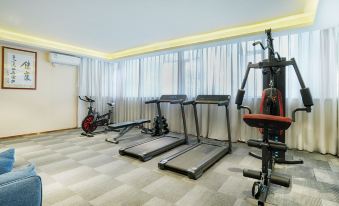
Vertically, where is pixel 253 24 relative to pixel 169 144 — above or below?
above

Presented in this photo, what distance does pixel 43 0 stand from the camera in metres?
2.94

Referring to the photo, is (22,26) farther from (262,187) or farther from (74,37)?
(262,187)

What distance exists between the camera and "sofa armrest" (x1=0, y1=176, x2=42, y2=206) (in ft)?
2.46

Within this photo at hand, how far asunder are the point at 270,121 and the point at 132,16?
304 cm

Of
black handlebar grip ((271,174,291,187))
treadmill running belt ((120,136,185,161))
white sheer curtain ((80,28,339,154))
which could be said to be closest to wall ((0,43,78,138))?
white sheer curtain ((80,28,339,154))

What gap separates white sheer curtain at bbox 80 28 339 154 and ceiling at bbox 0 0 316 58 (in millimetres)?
764

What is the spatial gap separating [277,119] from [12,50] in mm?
6157

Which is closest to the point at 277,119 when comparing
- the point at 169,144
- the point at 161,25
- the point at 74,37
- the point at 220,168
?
the point at 220,168

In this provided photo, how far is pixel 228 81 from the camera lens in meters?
4.53

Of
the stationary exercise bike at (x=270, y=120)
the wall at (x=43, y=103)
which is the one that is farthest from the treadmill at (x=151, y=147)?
the wall at (x=43, y=103)

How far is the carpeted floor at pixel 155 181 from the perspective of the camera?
6.62 ft

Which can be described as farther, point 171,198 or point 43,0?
point 43,0

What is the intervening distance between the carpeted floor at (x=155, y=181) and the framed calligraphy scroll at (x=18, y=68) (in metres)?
2.08

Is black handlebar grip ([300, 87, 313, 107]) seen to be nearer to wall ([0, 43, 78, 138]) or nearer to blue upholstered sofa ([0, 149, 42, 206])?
blue upholstered sofa ([0, 149, 42, 206])
